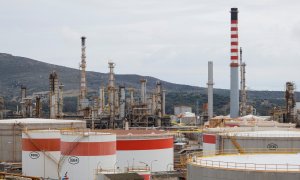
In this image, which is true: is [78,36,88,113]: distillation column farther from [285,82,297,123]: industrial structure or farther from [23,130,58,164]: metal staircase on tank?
[23,130,58,164]: metal staircase on tank

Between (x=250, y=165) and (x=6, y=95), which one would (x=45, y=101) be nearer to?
(x=6, y=95)

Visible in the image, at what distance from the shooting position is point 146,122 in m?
71.1

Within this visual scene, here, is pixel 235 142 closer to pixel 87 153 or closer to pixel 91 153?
pixel 91 153

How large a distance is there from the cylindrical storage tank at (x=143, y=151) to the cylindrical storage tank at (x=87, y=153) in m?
7.55

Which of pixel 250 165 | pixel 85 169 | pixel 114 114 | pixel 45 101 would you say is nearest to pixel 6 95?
pixel 45 101

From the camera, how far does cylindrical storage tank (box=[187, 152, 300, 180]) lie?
17906 mm

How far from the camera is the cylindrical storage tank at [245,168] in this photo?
17.9m

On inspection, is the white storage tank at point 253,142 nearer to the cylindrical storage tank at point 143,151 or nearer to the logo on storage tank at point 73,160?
the logo on storage tank at point 73,160

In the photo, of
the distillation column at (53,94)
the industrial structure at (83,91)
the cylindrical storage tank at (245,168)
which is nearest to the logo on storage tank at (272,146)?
the cylindrical storage tank at (245,168)

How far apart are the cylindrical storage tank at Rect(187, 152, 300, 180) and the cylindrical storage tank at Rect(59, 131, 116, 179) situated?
1102 cm

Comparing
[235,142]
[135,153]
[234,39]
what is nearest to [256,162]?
[235,142]

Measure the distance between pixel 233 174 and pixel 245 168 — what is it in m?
0.41

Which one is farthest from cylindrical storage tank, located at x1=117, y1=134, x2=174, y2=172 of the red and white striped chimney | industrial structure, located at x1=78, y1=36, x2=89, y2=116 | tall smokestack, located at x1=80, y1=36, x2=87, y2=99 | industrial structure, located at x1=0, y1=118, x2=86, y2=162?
tall smokestack, located at x1=80, y1=36, x2=87, y2=99

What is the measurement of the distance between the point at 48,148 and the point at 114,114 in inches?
1440
